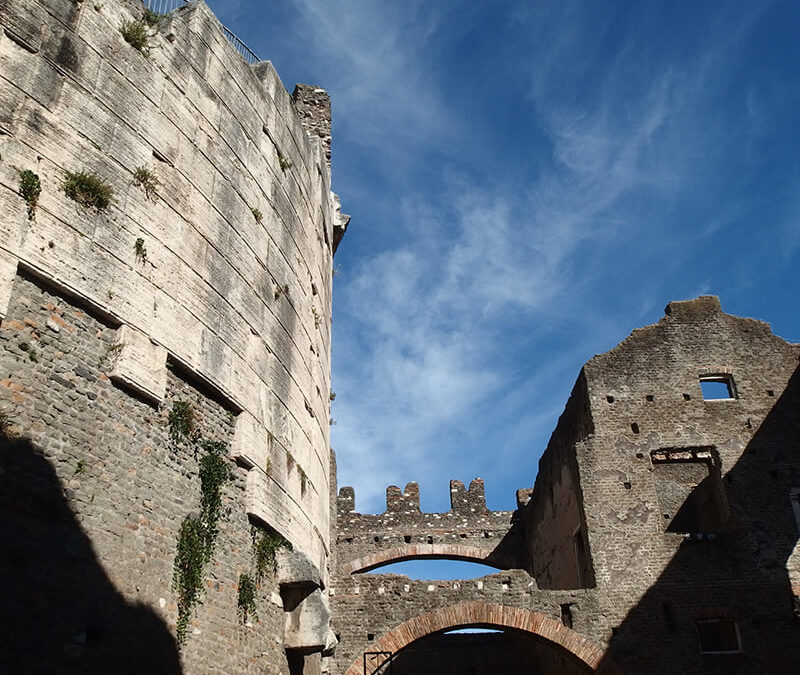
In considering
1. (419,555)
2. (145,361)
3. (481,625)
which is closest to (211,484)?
(145,361)

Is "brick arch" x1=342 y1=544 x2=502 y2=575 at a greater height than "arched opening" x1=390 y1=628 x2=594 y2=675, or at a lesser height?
greater

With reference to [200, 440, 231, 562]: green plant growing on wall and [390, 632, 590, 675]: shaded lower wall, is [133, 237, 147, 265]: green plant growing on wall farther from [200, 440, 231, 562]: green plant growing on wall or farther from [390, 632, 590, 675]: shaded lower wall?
[390, 632, 590, 675]: shaded lower wall

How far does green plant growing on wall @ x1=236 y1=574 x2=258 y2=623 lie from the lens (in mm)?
7754

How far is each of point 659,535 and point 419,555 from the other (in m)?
10.1

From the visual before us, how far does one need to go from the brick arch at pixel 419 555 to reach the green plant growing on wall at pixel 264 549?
14.4 metres

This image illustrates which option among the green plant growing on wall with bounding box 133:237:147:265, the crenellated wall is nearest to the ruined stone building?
the green plant growing on wall with bounding box 133:237:147:265

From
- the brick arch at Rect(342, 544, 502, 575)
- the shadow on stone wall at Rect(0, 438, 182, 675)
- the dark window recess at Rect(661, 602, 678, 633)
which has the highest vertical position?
the brick arch at Rect(342, 544, 502, 575)

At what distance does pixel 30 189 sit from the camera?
6363mm

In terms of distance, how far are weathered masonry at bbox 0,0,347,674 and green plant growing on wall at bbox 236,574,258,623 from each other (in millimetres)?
27

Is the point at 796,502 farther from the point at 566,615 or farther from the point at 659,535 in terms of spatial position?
the point at 566,615

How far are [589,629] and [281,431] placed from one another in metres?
7.32

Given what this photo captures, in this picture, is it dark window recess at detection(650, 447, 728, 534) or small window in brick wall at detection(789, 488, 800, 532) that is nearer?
small window in brick wall at detection(789, 488, 800, 532)

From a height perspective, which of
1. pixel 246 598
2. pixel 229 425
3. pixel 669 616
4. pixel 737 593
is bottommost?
pixel 246 598

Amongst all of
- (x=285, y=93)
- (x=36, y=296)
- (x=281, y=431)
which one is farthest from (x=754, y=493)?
(x=36, y=296)
